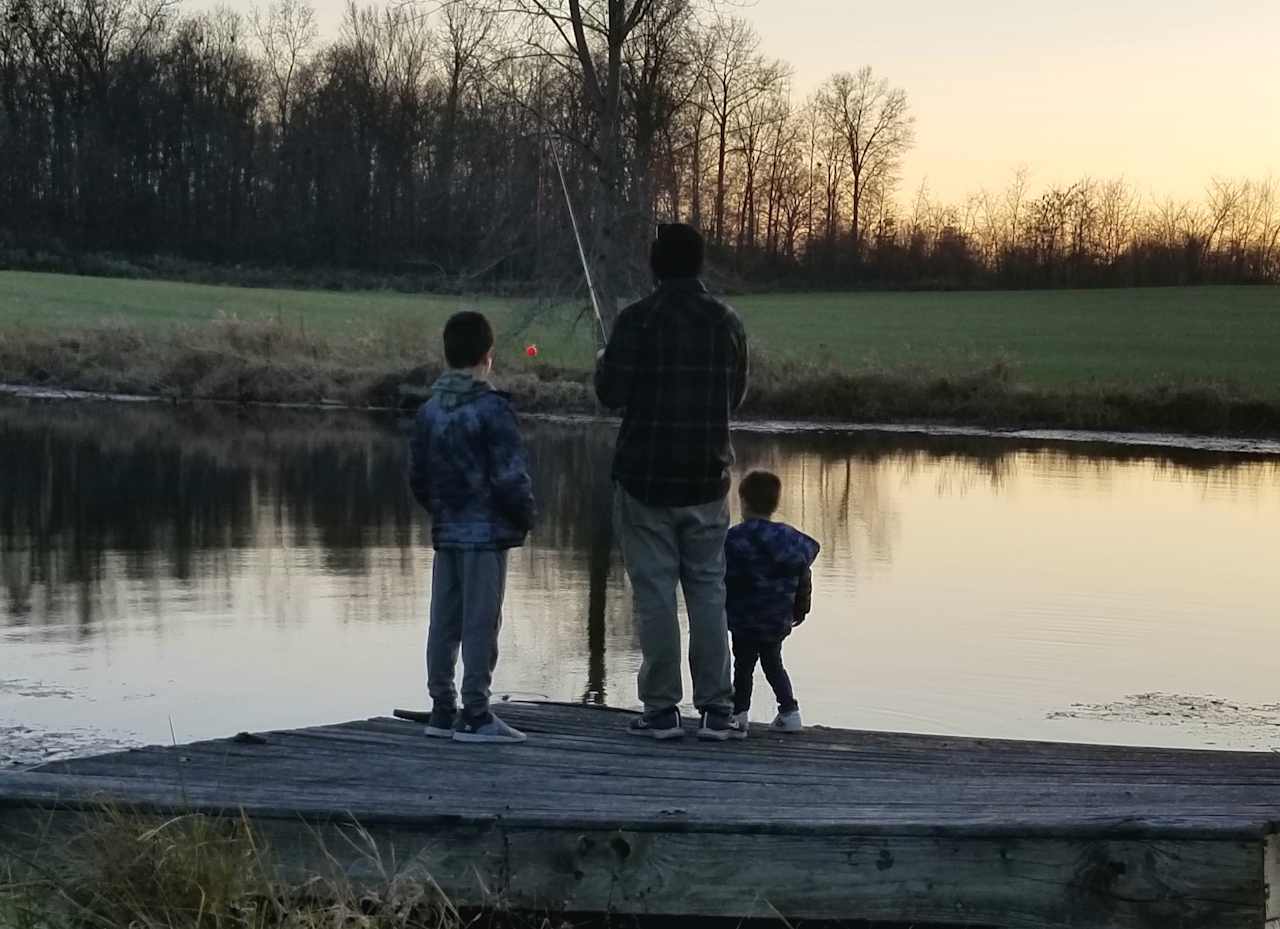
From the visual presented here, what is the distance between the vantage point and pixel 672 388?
648 centimetres

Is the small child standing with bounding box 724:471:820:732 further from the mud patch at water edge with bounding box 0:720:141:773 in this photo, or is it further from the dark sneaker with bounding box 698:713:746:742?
the mud patch at water edge with bounding box 0:720:141:773

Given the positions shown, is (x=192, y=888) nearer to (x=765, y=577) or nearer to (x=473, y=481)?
(x=473, y=481)

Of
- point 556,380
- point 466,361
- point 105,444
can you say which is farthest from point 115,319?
point 466,361

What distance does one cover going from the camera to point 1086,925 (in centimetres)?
498

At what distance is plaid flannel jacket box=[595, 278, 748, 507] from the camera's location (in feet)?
21.2

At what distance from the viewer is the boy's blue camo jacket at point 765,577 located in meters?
6.94

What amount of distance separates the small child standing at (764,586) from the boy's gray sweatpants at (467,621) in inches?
37.6

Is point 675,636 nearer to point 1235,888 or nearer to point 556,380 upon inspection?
point 1235,888

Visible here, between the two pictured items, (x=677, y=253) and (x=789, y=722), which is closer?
(x=677, y=253)

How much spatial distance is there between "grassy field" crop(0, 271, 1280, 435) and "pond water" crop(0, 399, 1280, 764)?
7.65 m

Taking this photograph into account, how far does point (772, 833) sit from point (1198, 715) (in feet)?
18.4

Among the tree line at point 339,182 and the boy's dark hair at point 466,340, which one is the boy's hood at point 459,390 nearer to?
the boy's dark hair at point 466,340

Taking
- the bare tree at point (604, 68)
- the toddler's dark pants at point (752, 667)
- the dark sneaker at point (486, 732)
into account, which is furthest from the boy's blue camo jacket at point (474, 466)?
the bare tree at point (604, 68)

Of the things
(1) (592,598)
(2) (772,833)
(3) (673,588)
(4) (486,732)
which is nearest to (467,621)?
(4) (486,732)
